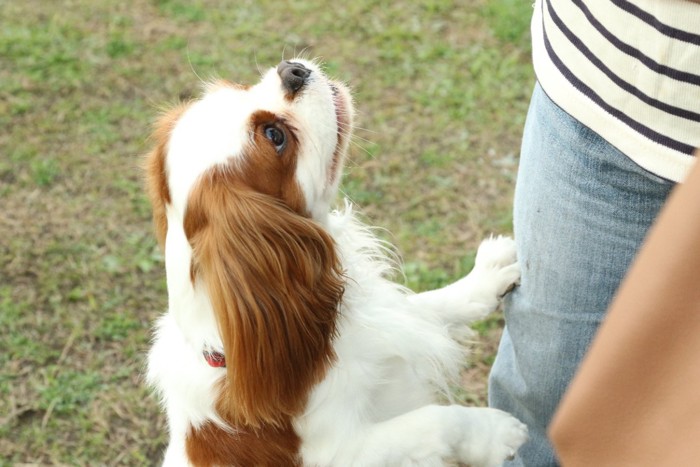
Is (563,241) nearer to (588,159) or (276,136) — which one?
(588,159)

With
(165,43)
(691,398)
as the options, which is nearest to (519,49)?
(165,43)

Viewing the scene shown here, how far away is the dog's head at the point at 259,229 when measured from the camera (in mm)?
1852

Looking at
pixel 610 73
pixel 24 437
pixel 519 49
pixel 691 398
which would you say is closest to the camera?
pixel 691 398

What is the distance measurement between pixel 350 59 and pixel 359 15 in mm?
451

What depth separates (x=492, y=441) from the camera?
200cm

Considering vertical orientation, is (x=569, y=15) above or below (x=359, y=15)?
above

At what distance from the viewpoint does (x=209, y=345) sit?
1973 millimetres

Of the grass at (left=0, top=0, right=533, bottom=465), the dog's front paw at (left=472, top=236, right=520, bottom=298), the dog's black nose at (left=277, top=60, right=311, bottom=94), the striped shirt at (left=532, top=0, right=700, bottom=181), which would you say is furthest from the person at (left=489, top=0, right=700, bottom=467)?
the grass at (left=0, top=0, right=533, bottom=465)

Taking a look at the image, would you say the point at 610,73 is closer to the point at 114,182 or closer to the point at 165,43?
the point at 114,182

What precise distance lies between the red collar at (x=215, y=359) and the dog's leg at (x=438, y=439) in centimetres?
35

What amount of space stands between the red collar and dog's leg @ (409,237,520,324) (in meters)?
0.65

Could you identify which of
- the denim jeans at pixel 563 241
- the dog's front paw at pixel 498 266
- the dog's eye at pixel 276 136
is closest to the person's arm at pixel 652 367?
the denim jeans at pixel 563 241

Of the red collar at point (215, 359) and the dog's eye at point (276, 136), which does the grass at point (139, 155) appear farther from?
the dog's eye at point (276, 136)

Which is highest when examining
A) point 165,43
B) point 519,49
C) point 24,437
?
point 519,49
